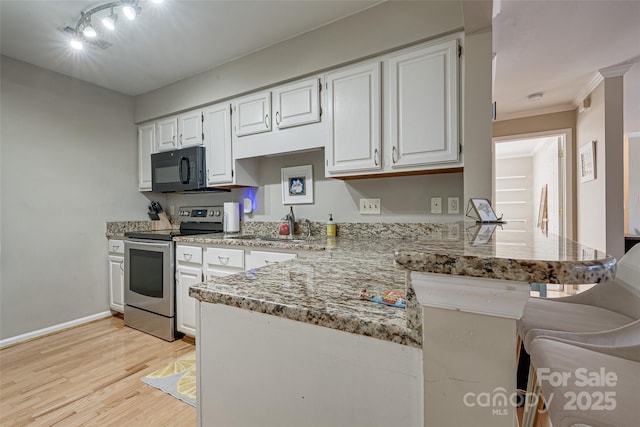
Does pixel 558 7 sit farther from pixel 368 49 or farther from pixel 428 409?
pixel 428 409

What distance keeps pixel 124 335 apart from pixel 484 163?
316cm

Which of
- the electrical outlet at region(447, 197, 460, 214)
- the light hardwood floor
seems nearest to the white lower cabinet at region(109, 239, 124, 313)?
the light hardwood floor

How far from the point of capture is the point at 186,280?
2.46 m

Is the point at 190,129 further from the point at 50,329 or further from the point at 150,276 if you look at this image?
the point at 50,329

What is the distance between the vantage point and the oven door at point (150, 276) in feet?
8.19

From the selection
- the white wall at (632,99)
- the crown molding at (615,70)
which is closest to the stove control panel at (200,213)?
the crown molding at (615,70)

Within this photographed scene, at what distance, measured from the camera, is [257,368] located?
624 millimetres

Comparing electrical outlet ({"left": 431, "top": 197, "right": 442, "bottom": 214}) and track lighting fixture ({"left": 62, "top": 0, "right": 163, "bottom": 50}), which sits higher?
track lighting fixture ({"left": 62, "top": 0, "right": 163, "bottom": 50})

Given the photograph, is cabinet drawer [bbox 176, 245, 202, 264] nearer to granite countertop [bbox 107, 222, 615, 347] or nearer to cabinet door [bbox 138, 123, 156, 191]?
cabinet door [bbox 138, 123, 156, 191]

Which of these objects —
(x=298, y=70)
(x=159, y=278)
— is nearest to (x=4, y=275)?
(x=159, y=278)

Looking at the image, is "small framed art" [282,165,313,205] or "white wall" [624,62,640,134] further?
"white wall" [624,62,640,134]

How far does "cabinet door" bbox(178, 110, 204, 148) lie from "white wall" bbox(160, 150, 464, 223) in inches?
23.0

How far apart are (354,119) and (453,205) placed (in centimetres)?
91

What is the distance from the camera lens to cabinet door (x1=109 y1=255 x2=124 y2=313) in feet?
9.64
